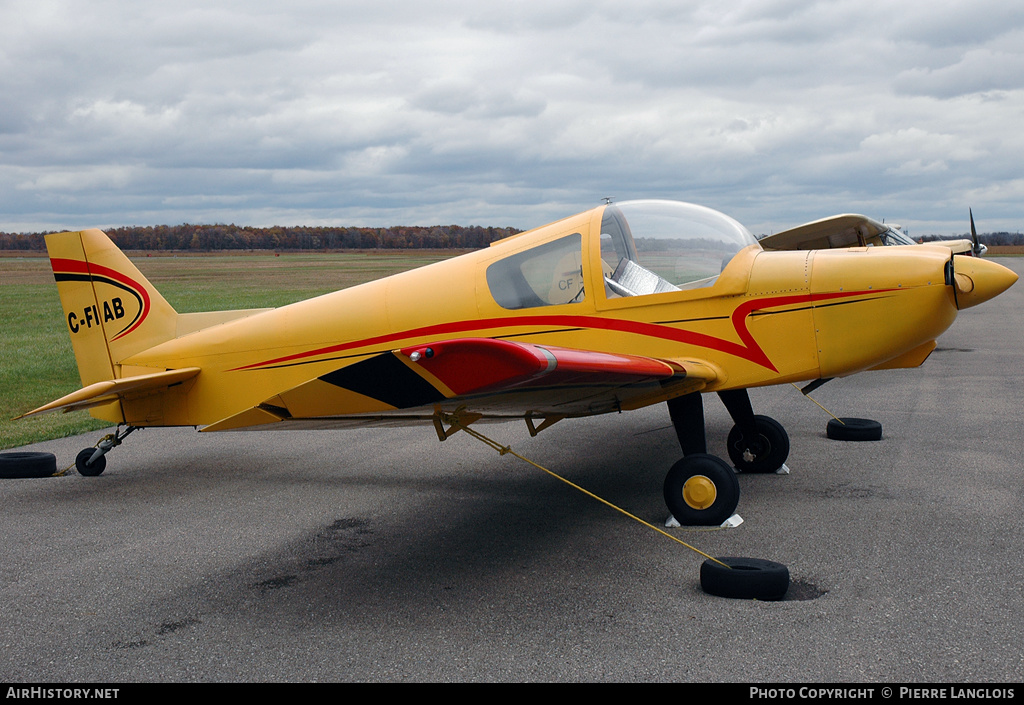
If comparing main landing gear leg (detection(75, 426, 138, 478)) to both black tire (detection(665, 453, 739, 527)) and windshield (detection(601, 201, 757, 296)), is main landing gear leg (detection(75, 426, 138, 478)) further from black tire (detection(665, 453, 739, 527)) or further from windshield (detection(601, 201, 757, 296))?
black tire (detection(665, 453, 739, 527))

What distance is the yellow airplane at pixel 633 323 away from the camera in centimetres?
498

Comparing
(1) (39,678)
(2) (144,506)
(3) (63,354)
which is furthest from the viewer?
(3) (63,354)

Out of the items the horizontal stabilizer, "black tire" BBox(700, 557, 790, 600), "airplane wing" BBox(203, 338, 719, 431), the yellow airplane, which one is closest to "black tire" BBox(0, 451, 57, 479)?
the horizontal stabilizer

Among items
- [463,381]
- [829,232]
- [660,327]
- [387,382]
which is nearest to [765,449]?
[660,327]

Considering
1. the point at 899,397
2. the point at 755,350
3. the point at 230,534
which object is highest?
the point at 755,350

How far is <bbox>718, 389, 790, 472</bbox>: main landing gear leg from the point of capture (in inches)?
252

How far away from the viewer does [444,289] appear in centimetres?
559

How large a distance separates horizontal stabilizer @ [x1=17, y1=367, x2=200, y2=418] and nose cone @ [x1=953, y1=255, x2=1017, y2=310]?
18.5ft

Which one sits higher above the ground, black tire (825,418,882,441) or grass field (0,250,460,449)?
grass field (0,250,460,449)

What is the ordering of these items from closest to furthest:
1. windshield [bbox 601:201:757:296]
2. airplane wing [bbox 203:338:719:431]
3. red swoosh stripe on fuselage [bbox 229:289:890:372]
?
airplane wing [bbox 203:338:719:431]
red swoosh stripe on fuselage [bbox 229:289:890:372]
windshield [bbox 601:201:757:296]

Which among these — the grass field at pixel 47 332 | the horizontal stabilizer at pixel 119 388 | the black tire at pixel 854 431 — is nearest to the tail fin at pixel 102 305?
the horizontal stabilizer at pixel 119 388

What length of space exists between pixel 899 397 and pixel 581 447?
4913mm

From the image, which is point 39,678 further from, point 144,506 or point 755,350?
point 755,350
